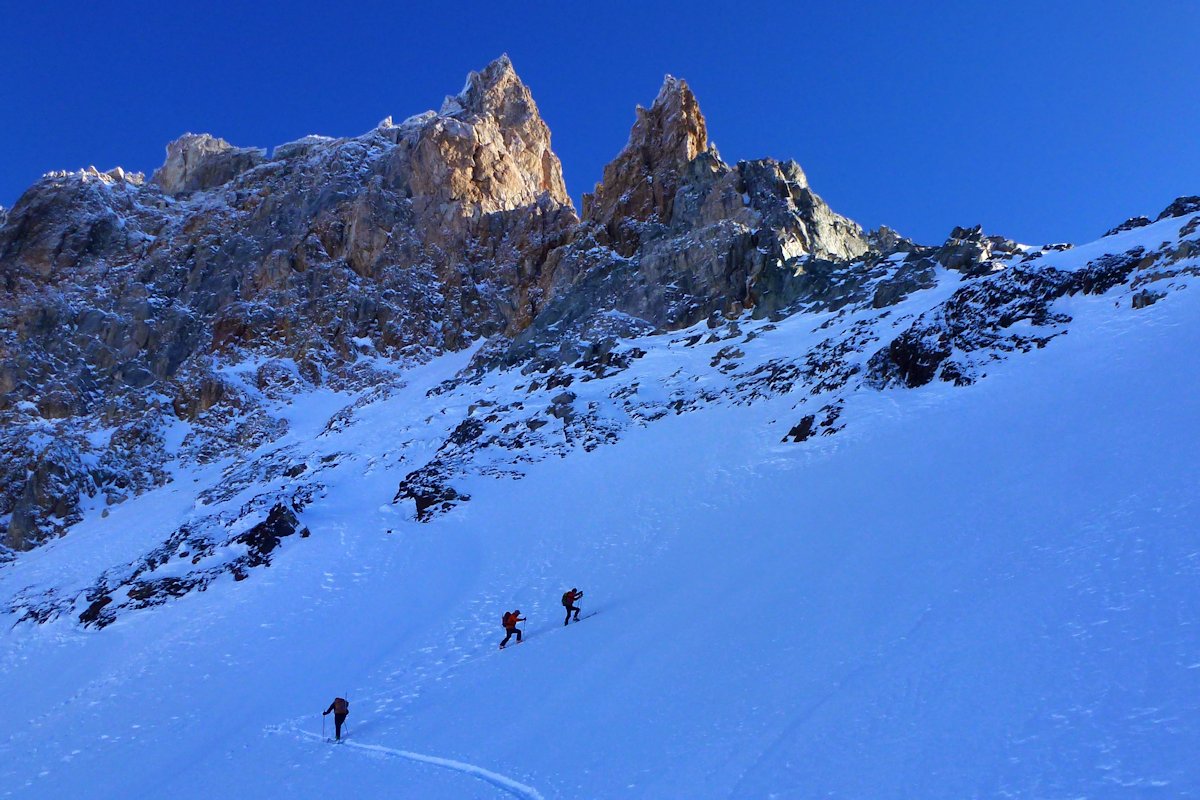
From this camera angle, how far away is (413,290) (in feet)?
268

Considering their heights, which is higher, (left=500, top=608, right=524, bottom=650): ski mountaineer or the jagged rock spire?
the jagged rock spire

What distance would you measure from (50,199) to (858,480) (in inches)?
4171

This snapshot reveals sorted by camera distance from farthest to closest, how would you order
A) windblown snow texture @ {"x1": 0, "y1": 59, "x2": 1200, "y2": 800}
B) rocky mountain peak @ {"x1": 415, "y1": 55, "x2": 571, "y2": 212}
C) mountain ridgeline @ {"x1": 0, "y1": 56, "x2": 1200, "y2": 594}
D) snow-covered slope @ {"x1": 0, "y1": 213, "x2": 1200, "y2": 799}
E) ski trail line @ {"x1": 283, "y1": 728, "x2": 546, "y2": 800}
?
rocky mountain peak @ {"x1": 415, "y1": 55, "x2": 571, "y2": 212} < mountain ridgeline @ {"x1": 0, "y1": 56, "x2": 1200, "y2": 594} < ski trail line @ {"x1": 283, "y1": 728, "x2": 546, "y2": 800} < windblown snow texture @ {"x1": 0, "y1": 59, "x2": 1200, "y2": 800} < snow-covered slope @ {"x1": 0, "y1": 213, "x2": 1200, "y2": 799}

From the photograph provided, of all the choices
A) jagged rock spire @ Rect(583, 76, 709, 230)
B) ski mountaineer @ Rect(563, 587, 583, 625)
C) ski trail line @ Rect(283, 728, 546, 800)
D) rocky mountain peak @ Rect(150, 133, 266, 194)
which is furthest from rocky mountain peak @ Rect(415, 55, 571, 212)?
ski trail line @ Rect(283, 728, 546, 800)

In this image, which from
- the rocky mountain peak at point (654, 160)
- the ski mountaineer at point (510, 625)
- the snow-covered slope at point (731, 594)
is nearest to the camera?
the snow-covered slope at point (731, 594)

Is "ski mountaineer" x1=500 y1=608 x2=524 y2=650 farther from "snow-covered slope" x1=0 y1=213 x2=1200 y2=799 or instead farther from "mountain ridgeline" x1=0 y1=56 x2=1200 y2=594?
"mountain ridgeline" x1=0 y1=56 x2=1200 y2=594

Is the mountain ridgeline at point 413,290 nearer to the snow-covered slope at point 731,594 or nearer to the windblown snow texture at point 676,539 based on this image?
the windblown snow texture at point 676,539

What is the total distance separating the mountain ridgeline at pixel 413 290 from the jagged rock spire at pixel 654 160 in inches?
9.6

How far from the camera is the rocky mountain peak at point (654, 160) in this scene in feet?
235

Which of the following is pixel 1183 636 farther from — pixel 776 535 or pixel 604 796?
pixel 776 535

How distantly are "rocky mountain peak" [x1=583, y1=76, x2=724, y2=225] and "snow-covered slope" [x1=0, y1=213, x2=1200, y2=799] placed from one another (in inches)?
1323

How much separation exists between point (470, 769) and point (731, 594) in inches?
260

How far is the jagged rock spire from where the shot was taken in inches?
2817

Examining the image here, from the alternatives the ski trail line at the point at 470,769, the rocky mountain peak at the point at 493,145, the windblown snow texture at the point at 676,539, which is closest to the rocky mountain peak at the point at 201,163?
the rocky mountain peak at the point at 493,145
